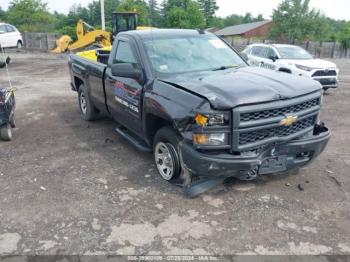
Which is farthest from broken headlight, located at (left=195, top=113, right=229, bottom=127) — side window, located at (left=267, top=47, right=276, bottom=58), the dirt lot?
side window, located at (left=267, top=47, right=276, bottom=58)

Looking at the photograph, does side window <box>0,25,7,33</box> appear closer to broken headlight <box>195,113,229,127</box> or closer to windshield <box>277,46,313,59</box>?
windshield <box>277,46,313,59</box>

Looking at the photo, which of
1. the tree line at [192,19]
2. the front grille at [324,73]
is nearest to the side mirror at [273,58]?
the front grille at [324,73]

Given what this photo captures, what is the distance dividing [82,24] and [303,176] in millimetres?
20754

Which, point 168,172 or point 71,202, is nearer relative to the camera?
point 71,202

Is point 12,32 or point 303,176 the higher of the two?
point 12,32

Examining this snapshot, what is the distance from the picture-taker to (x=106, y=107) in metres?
6.23

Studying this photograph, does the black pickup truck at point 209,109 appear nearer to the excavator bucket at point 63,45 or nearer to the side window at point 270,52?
the side window at point 270,52

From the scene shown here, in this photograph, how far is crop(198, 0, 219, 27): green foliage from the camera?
95.0 m

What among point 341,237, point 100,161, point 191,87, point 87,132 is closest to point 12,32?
point 87,132

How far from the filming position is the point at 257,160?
3852 millimetres

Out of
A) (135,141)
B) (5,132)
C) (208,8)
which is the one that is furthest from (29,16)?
(208,8)

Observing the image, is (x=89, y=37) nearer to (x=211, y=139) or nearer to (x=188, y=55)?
(x=188, y=55)

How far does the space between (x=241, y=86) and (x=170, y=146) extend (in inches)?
44.8

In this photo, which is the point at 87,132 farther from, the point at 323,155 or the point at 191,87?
the point at 323,155
